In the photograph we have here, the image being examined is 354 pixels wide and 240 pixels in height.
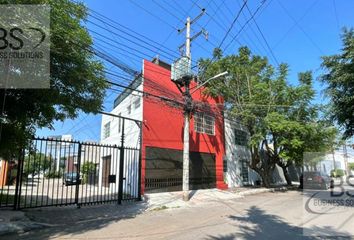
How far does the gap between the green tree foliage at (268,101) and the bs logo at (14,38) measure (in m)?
14.2

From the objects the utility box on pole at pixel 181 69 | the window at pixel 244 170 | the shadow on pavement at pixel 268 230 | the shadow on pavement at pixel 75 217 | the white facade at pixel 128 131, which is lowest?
Result: the shadow on pavement at pixel 268 230

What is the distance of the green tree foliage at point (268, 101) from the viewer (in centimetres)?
1962

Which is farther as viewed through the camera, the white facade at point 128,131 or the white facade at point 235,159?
the white facade at point 235,159

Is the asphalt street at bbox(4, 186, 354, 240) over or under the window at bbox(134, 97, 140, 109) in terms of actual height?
under

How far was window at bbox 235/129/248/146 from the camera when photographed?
24.1m

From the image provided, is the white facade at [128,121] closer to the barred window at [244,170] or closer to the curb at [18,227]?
the curb at [18,227]

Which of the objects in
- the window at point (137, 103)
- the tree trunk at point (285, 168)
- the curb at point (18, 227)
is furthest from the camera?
the tree trunk at point (285, 168)

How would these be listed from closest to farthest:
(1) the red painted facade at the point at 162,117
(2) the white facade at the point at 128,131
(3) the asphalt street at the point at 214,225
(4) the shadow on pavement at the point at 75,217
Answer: (3) the asphalt street at the point at 214,225
(4) the shadow on pavement at the point at 75,217
(2) the white facade at the point at 128,131
(1) the red painted facade at the point at 162,117

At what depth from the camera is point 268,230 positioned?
8.16 metres

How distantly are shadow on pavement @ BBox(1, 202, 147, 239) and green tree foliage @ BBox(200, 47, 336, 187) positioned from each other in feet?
35.0

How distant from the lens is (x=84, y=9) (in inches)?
321

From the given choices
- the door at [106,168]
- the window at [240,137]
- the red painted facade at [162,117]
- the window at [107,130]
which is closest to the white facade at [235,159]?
the window at [240,137]

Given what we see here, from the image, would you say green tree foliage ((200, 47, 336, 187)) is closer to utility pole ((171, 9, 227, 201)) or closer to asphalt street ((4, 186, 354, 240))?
utility pole ((171, 9, 227, 201))

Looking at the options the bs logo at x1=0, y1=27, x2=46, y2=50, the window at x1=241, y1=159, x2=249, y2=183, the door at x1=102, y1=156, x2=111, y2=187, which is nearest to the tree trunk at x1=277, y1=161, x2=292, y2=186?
the window at x1=241, y1=159, x2=249, y2=183
